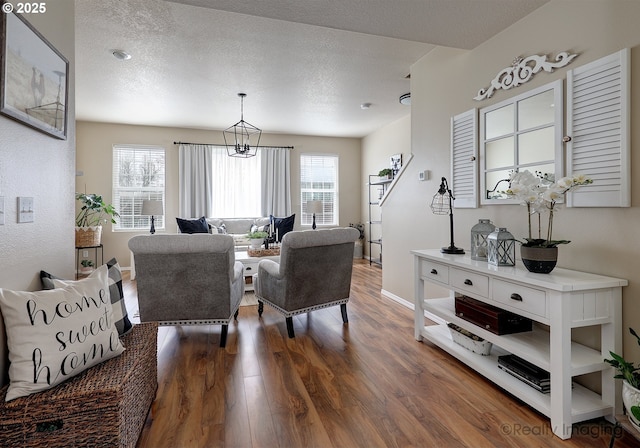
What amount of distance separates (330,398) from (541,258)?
142cm

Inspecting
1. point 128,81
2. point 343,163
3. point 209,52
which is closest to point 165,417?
point 209,52

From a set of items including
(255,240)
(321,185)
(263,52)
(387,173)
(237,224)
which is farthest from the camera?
(321,185)

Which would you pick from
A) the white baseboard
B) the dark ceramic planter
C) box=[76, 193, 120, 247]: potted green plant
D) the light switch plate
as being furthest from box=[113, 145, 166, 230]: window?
the dark ceramic planter

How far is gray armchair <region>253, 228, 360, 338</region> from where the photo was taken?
2750mm

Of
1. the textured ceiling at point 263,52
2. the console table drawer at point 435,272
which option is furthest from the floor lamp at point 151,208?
the console table drawer at point 435,272

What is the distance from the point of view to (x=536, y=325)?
7.20 ft

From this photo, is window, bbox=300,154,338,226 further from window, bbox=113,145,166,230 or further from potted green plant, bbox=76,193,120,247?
potted green plant, bbox=76,193,120,247

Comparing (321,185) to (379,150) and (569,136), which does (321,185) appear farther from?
(569,136)

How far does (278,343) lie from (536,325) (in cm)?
188

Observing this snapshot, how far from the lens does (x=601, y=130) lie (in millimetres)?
1809

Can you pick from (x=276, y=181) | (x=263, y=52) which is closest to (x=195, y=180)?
(x=276, y=181)

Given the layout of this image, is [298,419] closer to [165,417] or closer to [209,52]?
[165,417]

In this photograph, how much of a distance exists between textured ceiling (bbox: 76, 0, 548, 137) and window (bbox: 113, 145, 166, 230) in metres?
0.69

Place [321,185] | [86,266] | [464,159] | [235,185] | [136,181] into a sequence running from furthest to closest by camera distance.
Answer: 1. [321,185]
2. [235,185]
3. [136,181]
4. [86,266]
5. [464,159]
